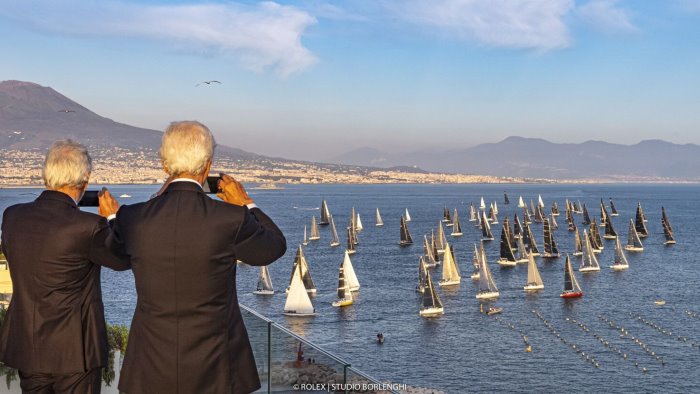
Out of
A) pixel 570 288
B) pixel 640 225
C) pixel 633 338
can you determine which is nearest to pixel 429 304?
pixel 633 338

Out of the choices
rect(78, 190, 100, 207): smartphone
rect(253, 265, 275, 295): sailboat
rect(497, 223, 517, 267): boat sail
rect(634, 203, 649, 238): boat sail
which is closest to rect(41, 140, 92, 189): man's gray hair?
rect(78, 190, 100, 207): smartphone

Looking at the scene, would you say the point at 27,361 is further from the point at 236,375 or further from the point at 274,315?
the point at 274,315

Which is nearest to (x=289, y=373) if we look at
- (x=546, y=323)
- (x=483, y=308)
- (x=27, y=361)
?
(x=27, y=361)

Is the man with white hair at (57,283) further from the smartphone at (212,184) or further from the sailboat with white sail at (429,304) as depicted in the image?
the sailboat with white sail at (429,304)

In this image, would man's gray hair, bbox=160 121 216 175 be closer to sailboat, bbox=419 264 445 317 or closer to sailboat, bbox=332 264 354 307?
sailboat, bbox=419 264 445 317

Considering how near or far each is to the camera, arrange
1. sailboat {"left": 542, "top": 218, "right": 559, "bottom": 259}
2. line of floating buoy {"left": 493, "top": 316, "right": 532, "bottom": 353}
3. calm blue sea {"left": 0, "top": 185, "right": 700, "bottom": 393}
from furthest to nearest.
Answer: sailboat {"left": 542, "top": 218, "right": 559, "bottom": 259} < line of floating buoy {"left": 493, "top": 316, "right": 532, "bottom": 353} < calm blue sea {"left": 0, "top": 185, "right": 700, "bottom": 393}

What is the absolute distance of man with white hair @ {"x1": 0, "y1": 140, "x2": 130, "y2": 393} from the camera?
555 centimetres

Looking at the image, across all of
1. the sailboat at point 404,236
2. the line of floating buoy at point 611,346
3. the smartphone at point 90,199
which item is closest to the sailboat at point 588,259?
the sailboat at point 404,236

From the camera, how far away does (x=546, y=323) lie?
65.3m

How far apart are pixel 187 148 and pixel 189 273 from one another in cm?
75

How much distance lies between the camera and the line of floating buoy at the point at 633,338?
54094 mm

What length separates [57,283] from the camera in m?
5.62

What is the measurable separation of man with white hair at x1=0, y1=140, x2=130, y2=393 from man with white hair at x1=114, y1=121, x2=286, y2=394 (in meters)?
0.85

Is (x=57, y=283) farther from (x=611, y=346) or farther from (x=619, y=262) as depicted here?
(x=619, y=262)
